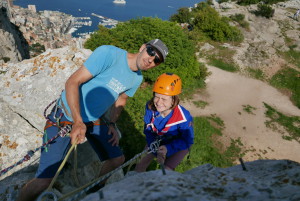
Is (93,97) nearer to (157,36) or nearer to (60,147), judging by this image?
(60,147)

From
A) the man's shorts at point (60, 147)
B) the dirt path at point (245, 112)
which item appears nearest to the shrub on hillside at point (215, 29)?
the dirt path at point (245, 112)

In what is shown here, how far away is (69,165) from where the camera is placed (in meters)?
4.52

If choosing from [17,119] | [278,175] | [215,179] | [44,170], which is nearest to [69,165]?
[44,170]

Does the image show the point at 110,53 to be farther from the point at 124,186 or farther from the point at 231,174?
the point at 231,174

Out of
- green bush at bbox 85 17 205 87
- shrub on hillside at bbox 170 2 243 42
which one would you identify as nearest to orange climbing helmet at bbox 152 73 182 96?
green bush at bbox 85 17 205 87

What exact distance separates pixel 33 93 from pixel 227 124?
12801 millimetres

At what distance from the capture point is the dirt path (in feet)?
40.4

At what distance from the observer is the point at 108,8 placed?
135 m

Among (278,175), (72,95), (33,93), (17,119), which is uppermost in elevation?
(72,95)

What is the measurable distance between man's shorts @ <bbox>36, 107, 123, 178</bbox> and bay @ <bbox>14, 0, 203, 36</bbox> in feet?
383

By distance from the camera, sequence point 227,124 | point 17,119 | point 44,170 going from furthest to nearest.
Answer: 1. point 227,124
2. point 17,119
3. point 44,170

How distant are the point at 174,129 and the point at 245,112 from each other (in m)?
13.8

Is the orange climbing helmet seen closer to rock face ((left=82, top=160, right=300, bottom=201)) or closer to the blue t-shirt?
the blue t-shirt

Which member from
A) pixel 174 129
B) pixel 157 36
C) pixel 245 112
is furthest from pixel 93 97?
pixel 245 112
